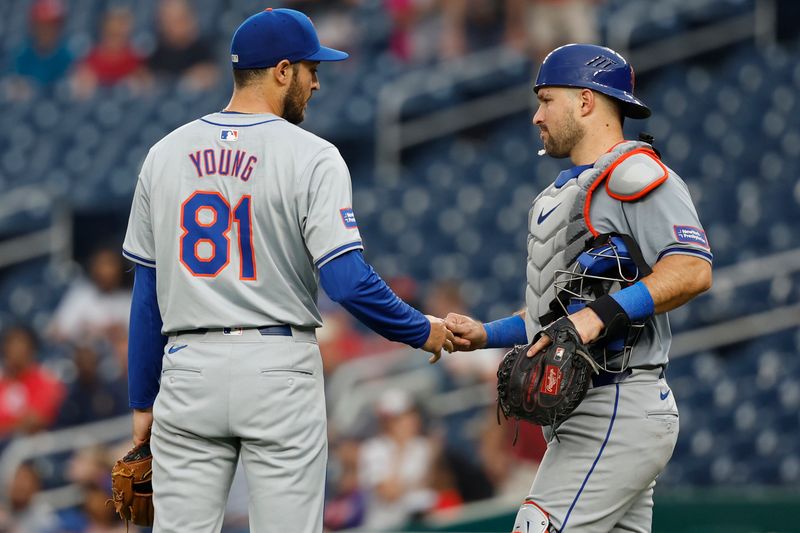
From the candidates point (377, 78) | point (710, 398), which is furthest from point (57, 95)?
point (710, 398)

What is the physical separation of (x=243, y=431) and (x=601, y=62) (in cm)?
142

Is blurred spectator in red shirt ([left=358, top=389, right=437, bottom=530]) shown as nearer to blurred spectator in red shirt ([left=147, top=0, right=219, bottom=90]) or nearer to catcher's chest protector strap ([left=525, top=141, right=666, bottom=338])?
catcher's chest protector strap ([left=525, top=141, right=666, bottom=338])

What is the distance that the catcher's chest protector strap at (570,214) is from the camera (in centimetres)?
337

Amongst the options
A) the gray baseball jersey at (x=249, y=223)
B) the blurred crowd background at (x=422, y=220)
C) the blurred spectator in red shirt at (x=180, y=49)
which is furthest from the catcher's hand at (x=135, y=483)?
the blurred spectator in red shirt at (x=180, y=49)

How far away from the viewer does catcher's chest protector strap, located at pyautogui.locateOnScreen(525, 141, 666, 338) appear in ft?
11.0

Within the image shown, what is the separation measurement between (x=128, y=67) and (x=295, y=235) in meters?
11.0

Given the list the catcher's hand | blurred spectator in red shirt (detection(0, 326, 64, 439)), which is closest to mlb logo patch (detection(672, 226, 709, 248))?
the catcher's hand

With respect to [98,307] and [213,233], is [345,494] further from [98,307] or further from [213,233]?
[213,233]

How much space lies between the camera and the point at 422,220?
10.7 metres

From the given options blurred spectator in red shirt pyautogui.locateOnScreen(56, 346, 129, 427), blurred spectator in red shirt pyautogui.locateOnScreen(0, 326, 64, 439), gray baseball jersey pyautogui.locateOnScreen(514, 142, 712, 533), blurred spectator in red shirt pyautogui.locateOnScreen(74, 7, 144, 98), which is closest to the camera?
gray baseball jersey pyautogui.locateOnScreen(514, 142, 712, 533)

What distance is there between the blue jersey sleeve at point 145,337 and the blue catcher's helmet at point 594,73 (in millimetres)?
1257

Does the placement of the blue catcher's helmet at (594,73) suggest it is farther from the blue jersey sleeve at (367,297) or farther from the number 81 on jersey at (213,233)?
the number 81 on jersey at (213,233)

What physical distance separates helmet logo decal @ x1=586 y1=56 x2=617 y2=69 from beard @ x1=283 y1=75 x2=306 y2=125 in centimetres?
81

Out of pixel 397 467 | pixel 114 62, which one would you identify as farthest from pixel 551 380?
pixel 114 62
